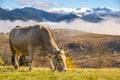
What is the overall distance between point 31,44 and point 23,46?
5.60ft

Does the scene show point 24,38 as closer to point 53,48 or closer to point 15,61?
point 15,61

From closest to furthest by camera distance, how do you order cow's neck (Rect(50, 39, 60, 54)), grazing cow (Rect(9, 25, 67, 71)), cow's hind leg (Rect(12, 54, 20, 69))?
1. grazing cow (Rect(9, 25, 67, 71))
2. cow's neck (Rect(50, 39, 60, 54))
3. cow's hind leg (Rect(12, 54, 20, 69))

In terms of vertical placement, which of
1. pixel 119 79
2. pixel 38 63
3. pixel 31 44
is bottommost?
pixel 38 63

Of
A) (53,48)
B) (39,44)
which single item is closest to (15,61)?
(39,44)

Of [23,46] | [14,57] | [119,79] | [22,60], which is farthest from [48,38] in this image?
[22,60]

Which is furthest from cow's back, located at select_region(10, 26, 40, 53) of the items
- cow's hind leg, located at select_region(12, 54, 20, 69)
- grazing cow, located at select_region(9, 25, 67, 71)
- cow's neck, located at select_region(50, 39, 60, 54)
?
cow's neck, located at select_region(50, 39, 60, 54)

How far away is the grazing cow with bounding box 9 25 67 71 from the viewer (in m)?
26.2

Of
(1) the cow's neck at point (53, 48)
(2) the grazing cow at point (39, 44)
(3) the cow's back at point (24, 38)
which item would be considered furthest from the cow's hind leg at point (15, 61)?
(1) the cow's neck at point (53, 48)

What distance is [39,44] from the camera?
2786 cm

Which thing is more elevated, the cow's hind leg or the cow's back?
the cow's back

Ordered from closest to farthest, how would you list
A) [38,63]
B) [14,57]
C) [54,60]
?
1. [54,60]
2. [14,57]
3. [38,63]

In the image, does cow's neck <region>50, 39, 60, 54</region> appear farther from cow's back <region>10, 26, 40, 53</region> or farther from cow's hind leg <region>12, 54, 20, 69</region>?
cow's hind leg <region>12, 54, 20, 69</region>

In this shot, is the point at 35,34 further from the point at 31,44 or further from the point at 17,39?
the point at 17,39

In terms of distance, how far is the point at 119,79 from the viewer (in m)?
21.3
